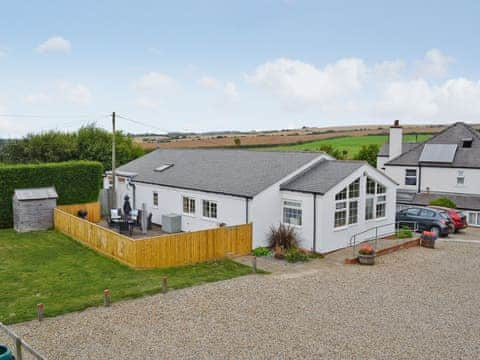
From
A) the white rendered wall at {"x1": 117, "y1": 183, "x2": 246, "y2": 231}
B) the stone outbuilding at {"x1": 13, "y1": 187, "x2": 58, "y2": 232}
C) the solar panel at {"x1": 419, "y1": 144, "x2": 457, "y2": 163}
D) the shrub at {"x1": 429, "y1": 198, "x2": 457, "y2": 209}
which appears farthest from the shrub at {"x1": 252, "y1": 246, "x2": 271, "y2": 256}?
the solar panel at {"x1": 419, "y1": 144, "x2": 457, "y2": 163}

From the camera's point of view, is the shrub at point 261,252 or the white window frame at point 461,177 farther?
the white window frame at point 461,177

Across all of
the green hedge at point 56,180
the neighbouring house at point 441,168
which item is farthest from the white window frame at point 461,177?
the green hedge at point 56,180

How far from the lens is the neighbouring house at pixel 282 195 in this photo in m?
20.8

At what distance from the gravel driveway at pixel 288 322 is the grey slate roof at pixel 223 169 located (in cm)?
611

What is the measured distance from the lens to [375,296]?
49.8 ft

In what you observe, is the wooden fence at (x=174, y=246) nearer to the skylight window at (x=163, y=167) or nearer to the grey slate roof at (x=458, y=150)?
the skylight window at (x=163, y=167)

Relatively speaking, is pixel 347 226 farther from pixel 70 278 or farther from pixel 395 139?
pixel 395 139

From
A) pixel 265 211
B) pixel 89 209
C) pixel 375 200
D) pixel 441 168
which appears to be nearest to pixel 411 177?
pixel 441 168

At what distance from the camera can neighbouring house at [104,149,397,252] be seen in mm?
20828

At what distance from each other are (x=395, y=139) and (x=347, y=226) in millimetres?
18757

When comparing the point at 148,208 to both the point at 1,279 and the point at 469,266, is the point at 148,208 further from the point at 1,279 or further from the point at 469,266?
the point at 469,266

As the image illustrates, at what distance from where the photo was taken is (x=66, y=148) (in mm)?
43062

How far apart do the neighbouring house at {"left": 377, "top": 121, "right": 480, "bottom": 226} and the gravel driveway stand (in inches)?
664

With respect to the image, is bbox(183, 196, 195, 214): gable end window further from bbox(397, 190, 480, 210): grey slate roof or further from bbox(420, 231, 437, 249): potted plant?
bbox(397, 190, 480, 210): grey slate roof
